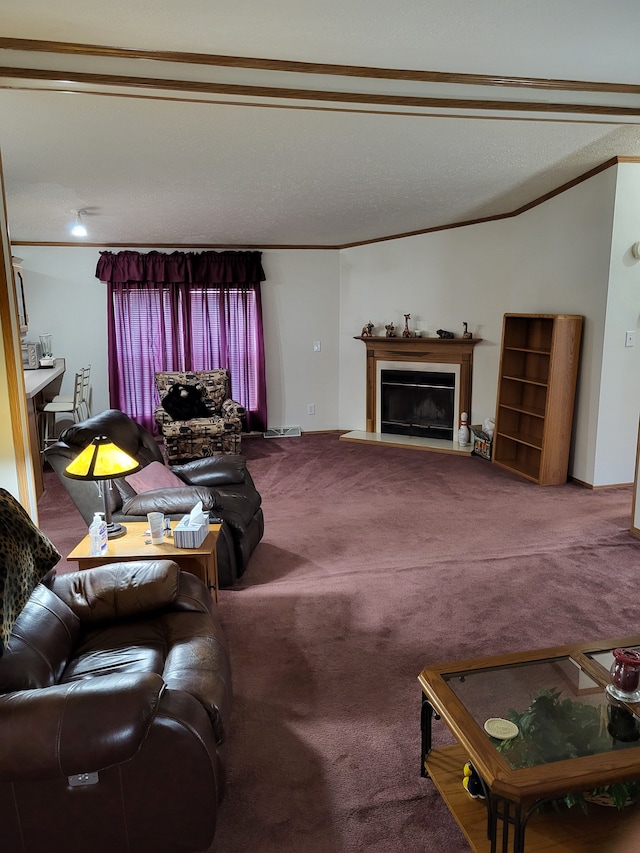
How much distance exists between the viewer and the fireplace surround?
668 centimetres

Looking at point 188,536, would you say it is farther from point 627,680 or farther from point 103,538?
point 627,680

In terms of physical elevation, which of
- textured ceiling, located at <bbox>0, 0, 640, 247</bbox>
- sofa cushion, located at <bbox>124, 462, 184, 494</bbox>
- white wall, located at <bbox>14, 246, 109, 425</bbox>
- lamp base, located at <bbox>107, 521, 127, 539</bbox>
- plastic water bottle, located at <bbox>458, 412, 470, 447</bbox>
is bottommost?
plastic water bottle, located at <bbox>458, 412, 470, 447</bbox>

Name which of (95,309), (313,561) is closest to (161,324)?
(95,309)

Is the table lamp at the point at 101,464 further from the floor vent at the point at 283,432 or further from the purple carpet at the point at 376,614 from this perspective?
the floor vent at the point at 283,432

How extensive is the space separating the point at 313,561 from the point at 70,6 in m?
2.99

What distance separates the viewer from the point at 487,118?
11.1 feet

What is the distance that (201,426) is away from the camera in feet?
20.4

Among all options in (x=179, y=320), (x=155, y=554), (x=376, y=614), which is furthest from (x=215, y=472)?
(x=179, y=320)

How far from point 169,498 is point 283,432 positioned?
168 inches

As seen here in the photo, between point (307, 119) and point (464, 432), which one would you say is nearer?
point (307, 119)

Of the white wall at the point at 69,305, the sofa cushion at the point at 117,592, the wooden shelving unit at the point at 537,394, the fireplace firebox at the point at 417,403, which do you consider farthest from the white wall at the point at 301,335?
the sofa cushion at the point at 117,592

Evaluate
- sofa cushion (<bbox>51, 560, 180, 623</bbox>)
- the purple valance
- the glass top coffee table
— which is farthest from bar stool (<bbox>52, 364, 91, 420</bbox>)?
the glass top coffee table

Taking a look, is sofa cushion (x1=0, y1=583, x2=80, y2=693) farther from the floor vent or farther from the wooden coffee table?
the floor vent

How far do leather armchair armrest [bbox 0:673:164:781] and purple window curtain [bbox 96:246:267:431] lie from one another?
20.0ft
